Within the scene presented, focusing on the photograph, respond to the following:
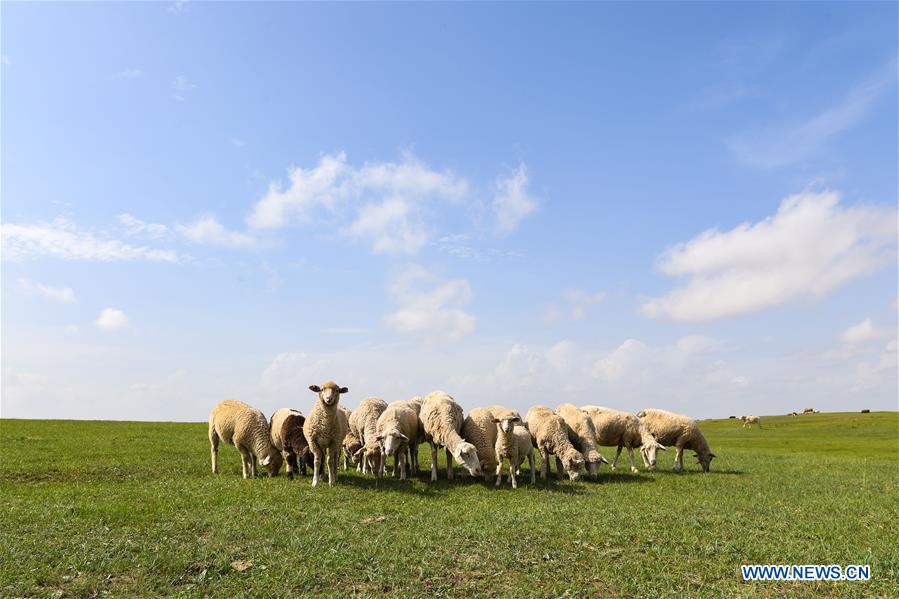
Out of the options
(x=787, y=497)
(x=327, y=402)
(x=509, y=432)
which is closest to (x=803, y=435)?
(x=787, y=497)

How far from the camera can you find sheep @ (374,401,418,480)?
1655cm

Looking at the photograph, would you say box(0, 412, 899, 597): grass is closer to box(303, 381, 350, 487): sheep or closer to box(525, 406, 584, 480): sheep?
box(525, 406, 584, 480): sheep

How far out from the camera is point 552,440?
1920cm

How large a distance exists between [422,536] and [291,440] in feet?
28.0

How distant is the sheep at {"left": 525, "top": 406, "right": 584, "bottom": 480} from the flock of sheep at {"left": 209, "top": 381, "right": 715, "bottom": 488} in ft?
0.11

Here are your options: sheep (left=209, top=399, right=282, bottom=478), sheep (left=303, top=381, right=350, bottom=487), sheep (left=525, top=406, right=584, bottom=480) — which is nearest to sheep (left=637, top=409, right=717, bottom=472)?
sheep (left=525, top=406, right=584, bottom=480)

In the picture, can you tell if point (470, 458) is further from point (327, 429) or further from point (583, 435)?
point (583, 435)

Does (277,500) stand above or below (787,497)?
above

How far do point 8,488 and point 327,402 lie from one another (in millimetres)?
9490

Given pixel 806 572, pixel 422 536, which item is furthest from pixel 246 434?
pixel 806 572

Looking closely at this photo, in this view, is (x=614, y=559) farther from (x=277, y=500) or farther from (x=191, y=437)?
(x=191, y=437)

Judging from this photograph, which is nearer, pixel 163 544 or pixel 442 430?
pixel 163 544

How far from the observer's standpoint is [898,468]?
85.1 feet

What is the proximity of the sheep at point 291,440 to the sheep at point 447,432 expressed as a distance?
4.23 meters
